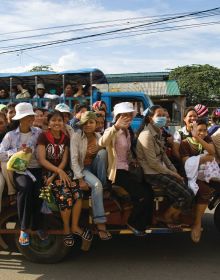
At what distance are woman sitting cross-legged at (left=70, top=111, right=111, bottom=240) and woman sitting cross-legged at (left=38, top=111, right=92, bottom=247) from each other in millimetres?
121

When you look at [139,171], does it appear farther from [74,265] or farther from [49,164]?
[74,265]

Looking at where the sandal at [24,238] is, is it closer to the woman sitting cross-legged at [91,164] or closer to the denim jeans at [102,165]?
the woman sitting cross-legged at [91,164]

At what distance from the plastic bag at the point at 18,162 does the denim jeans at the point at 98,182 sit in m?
0.65

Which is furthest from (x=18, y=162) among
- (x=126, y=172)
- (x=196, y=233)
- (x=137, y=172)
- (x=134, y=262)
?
(x=196, y=233)

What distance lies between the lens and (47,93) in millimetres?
11281

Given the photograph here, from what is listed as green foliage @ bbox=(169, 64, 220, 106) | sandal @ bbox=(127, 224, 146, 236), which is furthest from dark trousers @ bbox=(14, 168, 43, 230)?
green foliage @ bbox=(169, 64, 220, 106)

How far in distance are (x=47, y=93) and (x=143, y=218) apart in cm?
779

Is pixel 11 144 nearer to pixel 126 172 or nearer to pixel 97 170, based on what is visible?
pixel 97 170

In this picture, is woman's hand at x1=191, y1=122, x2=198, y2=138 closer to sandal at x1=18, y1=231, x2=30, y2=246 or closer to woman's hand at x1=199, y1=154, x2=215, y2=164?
woman's hand at x1=199, y1=154, x2=215, y2=164

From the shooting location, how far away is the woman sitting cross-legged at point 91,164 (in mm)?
4027

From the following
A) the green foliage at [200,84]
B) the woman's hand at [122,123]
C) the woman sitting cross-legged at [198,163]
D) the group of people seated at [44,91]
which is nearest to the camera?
the woman's hand at [122,123]

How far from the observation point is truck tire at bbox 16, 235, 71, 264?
424 centimetres

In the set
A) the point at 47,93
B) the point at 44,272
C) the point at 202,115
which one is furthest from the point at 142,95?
the point at 44,272

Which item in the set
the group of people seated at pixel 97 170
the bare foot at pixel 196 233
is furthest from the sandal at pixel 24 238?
the bare foot at pixel 196 233
